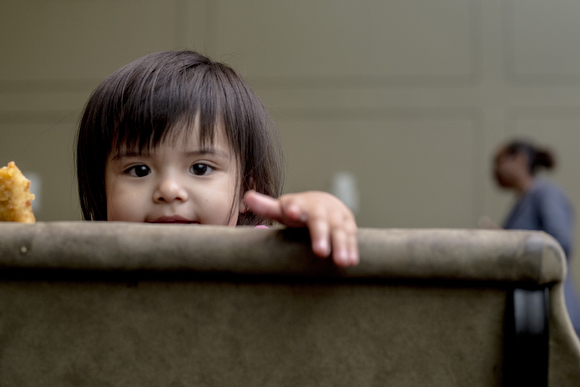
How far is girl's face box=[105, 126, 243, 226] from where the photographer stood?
0.86 m

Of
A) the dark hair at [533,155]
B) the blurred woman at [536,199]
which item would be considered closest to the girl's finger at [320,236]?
the blurred woman at [536,199]

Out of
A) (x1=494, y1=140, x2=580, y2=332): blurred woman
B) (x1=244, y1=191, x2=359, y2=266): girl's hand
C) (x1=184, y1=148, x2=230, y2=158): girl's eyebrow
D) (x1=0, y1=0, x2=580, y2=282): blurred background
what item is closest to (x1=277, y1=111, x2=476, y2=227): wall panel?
(x1=0, y1=0, x2=580, y2=282): blurred background

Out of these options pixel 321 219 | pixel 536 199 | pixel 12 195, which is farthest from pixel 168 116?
pixel 536 199

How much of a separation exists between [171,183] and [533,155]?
247 cm

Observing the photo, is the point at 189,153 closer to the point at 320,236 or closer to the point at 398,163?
the point at 320,236

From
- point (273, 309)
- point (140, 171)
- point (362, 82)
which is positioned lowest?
point (273, 309)

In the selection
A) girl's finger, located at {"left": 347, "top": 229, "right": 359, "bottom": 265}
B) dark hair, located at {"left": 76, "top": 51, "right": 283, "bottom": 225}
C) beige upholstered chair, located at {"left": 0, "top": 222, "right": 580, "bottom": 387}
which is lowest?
beige upholstered chair, located at {"left": 0, "top": 222, "right": 580, "bottom": 387}

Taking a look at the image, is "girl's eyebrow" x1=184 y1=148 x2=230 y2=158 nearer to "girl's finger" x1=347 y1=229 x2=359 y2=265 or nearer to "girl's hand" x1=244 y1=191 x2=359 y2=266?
"girl's hand" x1=244 y1=191 x2=359 y2=266

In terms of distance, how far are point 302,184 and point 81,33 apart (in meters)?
2.22

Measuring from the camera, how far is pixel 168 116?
2.87 feet

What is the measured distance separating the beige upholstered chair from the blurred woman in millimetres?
2100

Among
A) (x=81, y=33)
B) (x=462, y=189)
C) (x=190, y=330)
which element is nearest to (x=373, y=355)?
(x=190, y=330)

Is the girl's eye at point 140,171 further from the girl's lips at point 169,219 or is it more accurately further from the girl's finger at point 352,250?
the girl's finger at point 352,250

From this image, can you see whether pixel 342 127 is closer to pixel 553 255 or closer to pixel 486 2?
pixel 486 2
